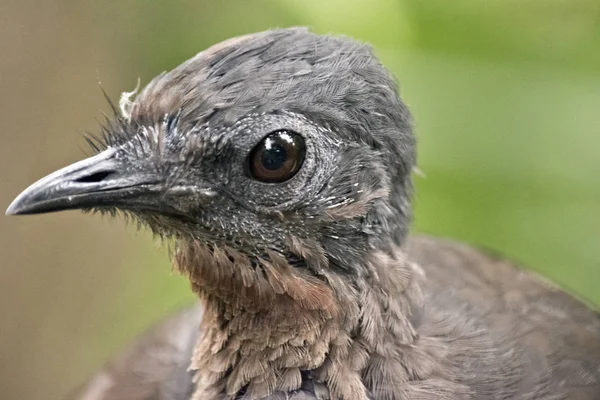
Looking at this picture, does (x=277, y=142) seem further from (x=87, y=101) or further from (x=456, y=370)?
(x=87, y=101)

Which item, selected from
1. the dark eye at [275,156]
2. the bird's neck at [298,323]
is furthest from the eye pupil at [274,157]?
the bird's neck at [298,323]

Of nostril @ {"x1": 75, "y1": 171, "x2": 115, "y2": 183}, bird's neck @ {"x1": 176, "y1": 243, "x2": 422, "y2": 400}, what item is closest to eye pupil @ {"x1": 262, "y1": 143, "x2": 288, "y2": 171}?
bird's neck @ {"x1": 176, "y1": 243, "x2": 422, "y2": 400}

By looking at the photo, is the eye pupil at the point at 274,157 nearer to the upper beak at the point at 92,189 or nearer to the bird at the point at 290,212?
the bird at the point at 290,212

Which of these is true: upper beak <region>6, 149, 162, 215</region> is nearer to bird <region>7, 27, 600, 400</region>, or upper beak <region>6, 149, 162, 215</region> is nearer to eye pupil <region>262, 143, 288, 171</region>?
bird <region>7, 27, 600, 400</region>

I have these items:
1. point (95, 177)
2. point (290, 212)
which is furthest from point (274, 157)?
point (95, 177)

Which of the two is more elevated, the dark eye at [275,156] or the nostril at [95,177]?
the dark eye at [275,156]
